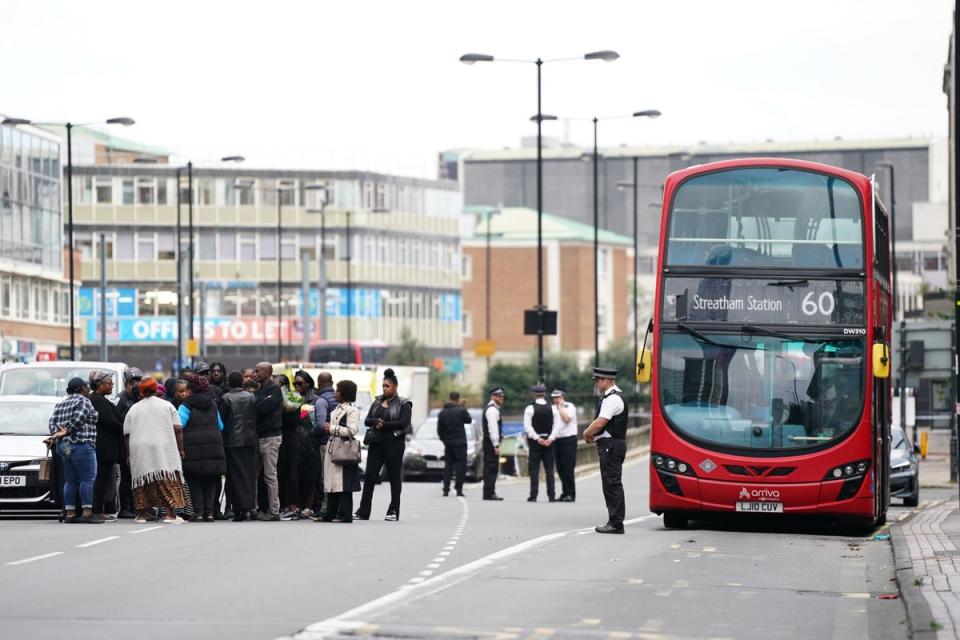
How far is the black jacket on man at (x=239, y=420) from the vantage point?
76.4 ft

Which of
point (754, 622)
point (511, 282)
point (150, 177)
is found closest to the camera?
point (754, 622)

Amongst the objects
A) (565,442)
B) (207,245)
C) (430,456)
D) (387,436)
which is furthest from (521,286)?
(387,436)

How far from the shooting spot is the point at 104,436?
2277 cm

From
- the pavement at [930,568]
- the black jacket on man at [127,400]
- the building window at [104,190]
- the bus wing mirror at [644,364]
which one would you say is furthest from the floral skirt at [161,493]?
the building window at [104,190]

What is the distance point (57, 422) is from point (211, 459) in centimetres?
175

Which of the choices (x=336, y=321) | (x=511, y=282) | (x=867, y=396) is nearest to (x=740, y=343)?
(x=867, y=396)

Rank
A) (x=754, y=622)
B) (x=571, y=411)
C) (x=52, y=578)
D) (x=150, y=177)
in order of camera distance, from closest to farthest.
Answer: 1. (x=754, y=622)
2. (x=52, y=578)
3. (x=571, y=411)
4. (x=150, y=177)

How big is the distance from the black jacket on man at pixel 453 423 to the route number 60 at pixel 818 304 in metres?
11.6

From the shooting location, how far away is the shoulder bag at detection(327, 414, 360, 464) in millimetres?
22922

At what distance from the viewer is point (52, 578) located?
15062mm

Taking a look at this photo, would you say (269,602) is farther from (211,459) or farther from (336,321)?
(336,321)

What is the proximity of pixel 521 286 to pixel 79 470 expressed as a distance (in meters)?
118

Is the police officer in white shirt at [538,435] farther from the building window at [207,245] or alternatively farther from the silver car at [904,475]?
the building window at [207,245]

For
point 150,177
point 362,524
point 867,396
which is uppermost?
point 150,177
